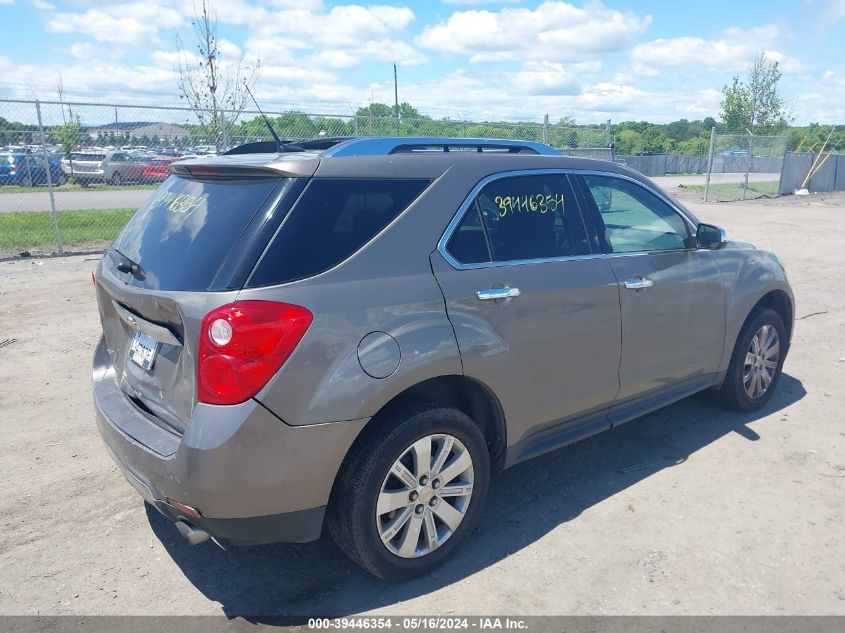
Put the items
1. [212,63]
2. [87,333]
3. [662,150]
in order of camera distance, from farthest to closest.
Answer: [662,150]
[212,63]
[87,333]

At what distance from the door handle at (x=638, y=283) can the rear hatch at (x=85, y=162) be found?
11.3 meters

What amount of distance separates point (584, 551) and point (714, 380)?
1.90 m

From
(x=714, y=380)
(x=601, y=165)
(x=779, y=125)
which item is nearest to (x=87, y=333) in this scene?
(x=601, y=165)

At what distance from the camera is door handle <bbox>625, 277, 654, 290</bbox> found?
387 cm

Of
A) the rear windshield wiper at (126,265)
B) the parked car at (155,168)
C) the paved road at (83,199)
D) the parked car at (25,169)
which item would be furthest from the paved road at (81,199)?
the rear windshield wiper at (126,265)

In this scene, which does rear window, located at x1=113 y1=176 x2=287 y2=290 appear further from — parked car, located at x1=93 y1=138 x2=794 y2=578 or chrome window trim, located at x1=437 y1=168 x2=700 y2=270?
chrome window trim, located at x1=437 y1=168 x2=700 y2=270

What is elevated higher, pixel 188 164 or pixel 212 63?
pixel 212 63

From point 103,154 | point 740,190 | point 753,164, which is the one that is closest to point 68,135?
point 103,154

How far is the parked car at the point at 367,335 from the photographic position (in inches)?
103

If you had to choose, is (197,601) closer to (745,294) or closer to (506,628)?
(506,628)

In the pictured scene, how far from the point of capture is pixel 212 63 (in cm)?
1295

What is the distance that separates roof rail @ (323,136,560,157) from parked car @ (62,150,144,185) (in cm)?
1032

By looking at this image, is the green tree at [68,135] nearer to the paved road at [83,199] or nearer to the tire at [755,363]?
the paved road at [83,199]

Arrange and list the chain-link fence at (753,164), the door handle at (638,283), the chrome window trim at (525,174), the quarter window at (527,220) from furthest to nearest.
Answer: the chain-link fence at (753,164) → the door handle at (638,283) → the quarter window at (527,220) → the chrome window trim at (525,174)
